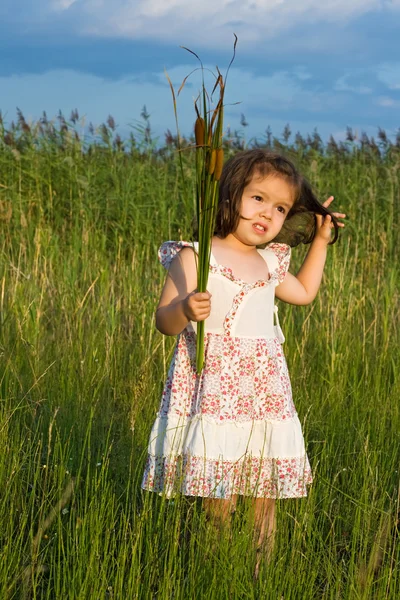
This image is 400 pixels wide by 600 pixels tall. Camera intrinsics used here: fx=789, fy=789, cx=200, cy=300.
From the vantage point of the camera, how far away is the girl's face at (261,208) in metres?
2.28

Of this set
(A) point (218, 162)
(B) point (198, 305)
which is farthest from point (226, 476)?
(A) point (218, 162)

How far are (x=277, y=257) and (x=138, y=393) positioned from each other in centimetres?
61

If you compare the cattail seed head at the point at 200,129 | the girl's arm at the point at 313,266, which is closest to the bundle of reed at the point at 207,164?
the cattail seed head at the point at 200,129

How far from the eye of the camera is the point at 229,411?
2.21 metres

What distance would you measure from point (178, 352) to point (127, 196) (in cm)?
361

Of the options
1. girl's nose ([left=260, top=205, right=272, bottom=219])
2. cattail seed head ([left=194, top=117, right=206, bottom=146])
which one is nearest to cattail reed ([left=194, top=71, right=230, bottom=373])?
cattail seed head ([left=194, top=117, right=206, bottom=146])

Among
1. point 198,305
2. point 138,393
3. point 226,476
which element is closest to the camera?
point 198,305

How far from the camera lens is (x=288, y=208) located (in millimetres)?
2383

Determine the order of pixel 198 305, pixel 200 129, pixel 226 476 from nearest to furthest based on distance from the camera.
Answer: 1. pixel 200 129
2. pixel 198 305
3. pixel 226 476

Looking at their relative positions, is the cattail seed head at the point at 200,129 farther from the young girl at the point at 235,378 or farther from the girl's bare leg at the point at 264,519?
the girl's bare leg at the point at 264,519

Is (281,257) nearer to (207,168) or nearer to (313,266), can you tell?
(313,266)

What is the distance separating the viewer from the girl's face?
2283mm

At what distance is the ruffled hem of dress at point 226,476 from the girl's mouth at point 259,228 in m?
0.64

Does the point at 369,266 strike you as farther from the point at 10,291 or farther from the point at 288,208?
the point at 288,208
